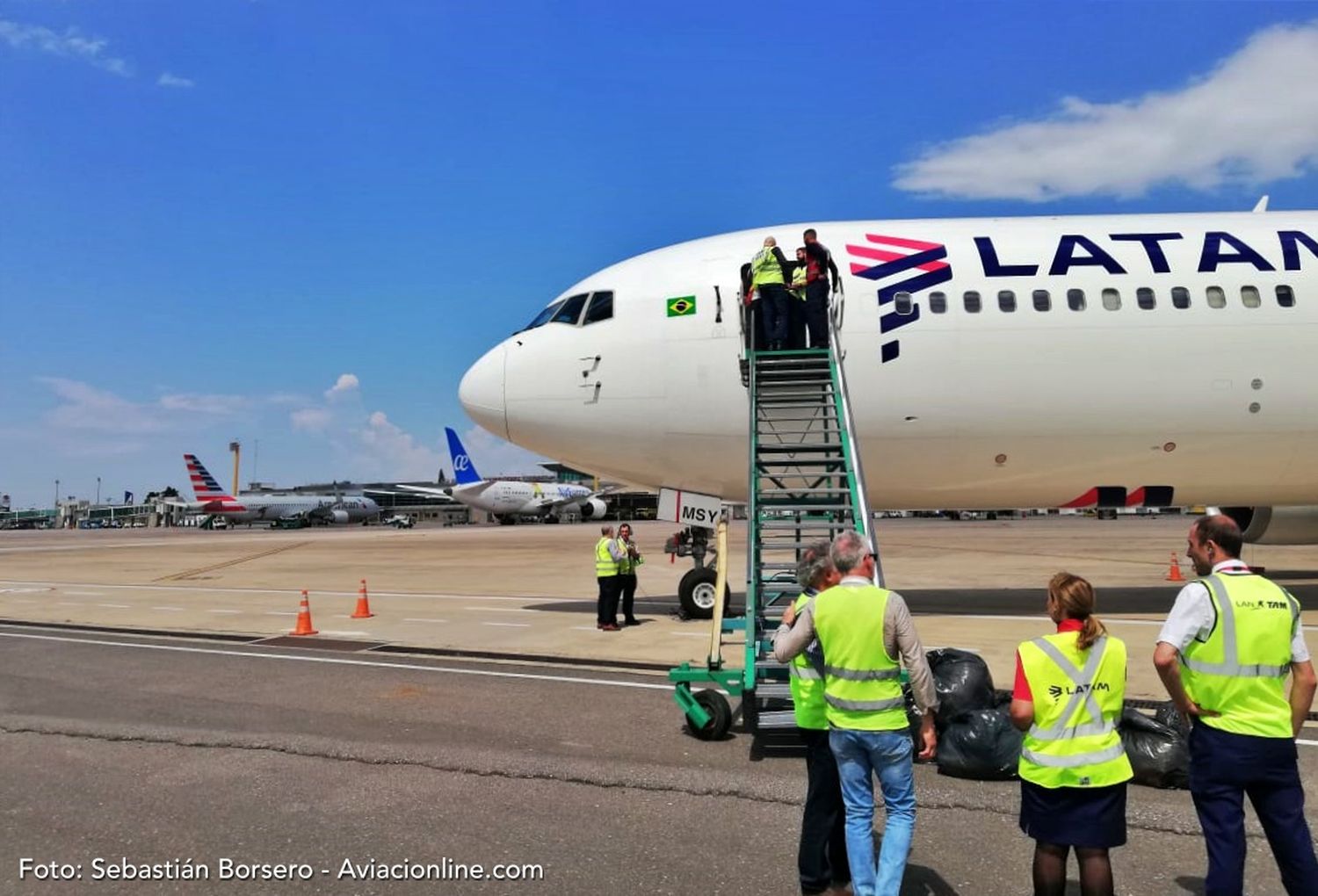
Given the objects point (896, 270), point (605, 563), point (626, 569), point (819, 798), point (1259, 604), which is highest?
point (896, 270)

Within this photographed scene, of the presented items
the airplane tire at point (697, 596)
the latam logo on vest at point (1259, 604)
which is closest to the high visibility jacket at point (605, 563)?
the airplane tire at point (697, 596)

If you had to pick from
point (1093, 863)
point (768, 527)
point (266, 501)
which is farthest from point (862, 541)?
point (266, 501)

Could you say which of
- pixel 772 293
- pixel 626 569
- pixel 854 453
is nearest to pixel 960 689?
pixel 854 453

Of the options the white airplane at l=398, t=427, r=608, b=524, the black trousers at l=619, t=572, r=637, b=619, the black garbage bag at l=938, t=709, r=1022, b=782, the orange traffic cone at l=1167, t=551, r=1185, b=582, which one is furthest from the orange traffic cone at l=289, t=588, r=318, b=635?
the white airplane at l=398, t=427, r=608, b=524

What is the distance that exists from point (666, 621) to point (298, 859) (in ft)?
32.8

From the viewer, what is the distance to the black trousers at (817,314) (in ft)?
38.7

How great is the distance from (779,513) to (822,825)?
5.26 m

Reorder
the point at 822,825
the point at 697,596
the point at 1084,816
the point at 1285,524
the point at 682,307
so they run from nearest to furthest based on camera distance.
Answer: the point at 1084,816 → the point at 822,825 → the point at 682,307 → the point at 697,596 → the point at 1285,524

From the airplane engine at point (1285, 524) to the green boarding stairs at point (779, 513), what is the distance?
824cm

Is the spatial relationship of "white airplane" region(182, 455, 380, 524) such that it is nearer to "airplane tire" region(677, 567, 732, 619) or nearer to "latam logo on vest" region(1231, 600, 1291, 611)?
"airplane tire" region(677, 567, 732, 619)

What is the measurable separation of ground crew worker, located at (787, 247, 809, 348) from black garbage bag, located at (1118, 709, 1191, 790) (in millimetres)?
6599

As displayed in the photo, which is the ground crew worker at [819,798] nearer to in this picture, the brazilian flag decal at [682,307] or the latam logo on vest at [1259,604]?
the latam logo on vest at [1259,604]

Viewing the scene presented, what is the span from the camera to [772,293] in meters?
11.9

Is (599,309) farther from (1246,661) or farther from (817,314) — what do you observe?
(1246,661)
